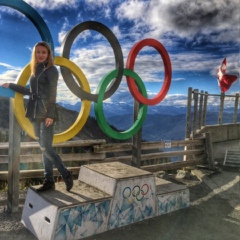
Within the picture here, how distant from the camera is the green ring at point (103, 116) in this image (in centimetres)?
491

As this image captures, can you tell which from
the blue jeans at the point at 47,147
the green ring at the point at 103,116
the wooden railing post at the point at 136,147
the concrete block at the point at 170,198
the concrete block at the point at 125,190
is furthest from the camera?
the wooden railing post at the point at 136,147

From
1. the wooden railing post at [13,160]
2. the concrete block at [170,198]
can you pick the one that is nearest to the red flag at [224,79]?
the concrete block at [170,198]

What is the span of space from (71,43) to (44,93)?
119cm

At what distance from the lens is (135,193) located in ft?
13.7

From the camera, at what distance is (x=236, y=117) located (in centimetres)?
1245

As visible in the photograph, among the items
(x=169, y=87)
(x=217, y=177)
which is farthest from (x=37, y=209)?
(x=217, y=177)

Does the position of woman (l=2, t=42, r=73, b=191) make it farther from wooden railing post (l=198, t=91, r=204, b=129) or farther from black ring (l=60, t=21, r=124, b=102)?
wooden railing post (l=198, t=91, r=204, b=129)

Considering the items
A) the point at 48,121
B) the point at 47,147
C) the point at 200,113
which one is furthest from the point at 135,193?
the point at 200,113

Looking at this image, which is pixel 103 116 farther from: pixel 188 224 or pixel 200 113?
pixel 200 113

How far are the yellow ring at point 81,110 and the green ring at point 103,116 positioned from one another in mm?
203

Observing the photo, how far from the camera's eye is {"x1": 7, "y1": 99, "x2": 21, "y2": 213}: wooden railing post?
14.0 feet

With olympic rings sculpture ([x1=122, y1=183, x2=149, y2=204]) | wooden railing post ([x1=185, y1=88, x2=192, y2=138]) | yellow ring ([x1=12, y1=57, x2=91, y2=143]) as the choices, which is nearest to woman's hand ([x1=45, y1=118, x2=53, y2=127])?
yellow ring ([x1=12, y1=57, x2=91, y2=143])

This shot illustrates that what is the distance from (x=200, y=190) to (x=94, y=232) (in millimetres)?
3177

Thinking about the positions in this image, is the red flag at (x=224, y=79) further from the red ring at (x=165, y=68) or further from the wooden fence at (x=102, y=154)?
the red ring at (x=165, y=68)
